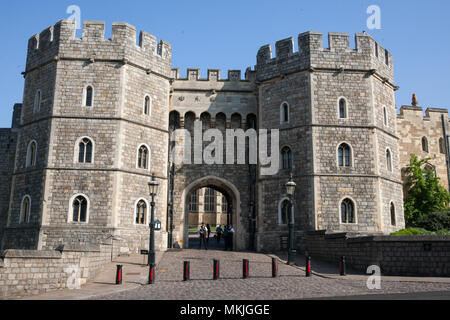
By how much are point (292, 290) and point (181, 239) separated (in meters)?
12.5

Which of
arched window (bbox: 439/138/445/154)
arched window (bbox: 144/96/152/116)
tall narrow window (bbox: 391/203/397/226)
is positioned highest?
arched window (bbox: 144/96/152/116)

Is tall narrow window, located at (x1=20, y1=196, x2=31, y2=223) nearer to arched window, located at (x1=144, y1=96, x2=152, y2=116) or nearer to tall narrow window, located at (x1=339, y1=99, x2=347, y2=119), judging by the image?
arched window, located at (x1=144, y1=96, x2=152, y2=116)

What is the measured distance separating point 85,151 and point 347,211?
12.8 m

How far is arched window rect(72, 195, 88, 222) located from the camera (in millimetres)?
19484

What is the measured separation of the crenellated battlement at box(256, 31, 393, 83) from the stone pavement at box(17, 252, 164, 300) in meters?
12.0

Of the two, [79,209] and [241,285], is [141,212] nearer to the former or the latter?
[79,209]

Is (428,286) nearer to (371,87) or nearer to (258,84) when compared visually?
(371,87)

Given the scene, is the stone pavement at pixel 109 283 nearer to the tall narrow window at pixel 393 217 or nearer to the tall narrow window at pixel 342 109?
the tall narrow window at pixel 342 109

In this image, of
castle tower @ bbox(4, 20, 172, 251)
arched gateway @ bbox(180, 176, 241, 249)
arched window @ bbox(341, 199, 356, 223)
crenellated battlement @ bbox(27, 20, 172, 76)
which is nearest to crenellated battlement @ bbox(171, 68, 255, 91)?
castle tower @ bbox(4, 20, 172, 251)

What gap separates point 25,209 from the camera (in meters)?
20.5

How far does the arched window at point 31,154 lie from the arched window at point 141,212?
5.57 metres

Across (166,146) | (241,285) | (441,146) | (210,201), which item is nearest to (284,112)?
(166,146)
